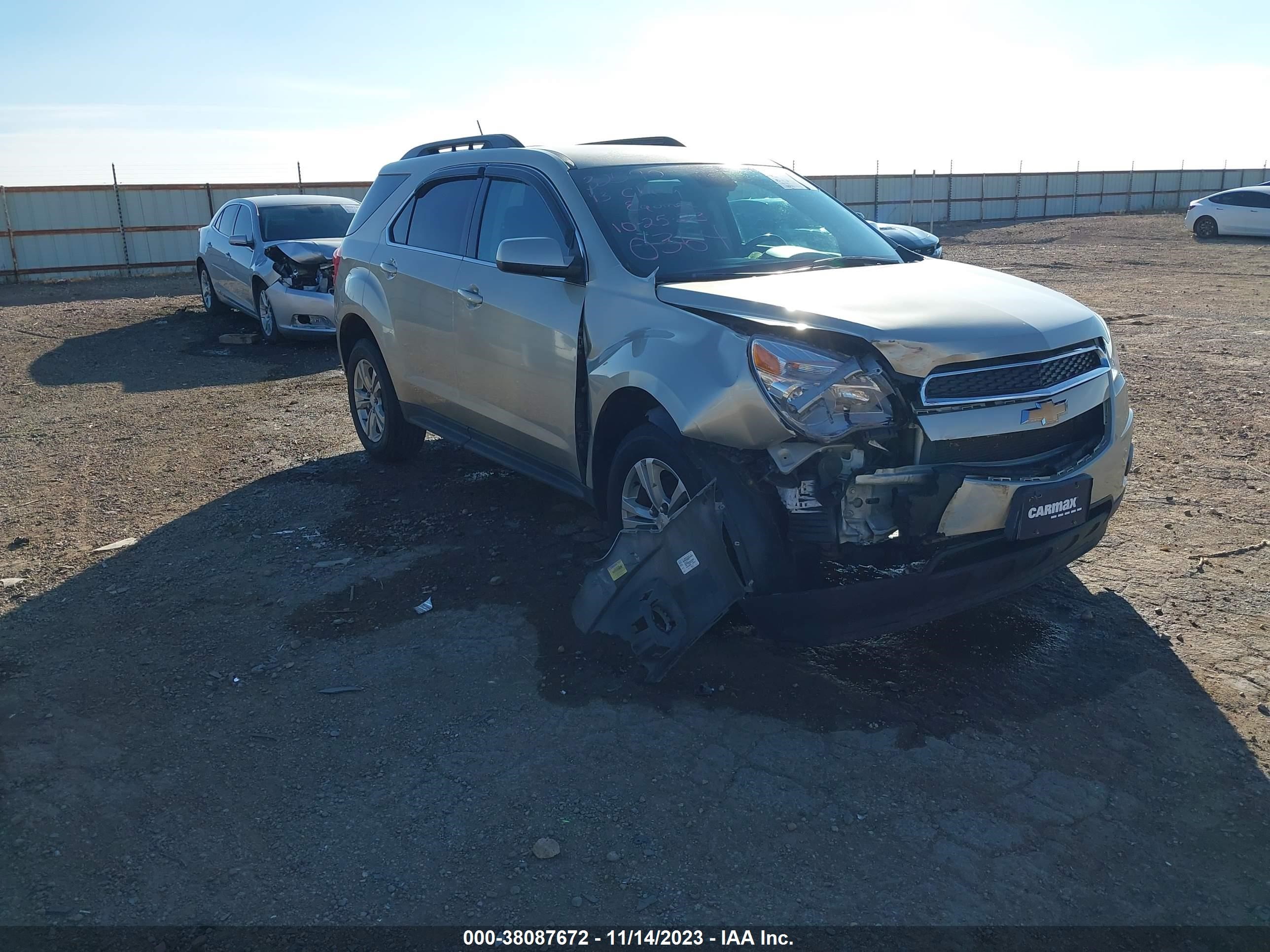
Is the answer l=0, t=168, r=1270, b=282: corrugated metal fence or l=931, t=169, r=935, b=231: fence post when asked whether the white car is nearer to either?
l=931, t=169, r=935, b=231: fence post

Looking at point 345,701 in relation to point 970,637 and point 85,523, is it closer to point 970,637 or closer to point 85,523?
point 970,637

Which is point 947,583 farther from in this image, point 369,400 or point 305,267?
point 305,267

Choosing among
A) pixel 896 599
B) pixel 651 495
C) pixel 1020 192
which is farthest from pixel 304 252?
pixel 1020 192

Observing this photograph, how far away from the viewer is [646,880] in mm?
2973

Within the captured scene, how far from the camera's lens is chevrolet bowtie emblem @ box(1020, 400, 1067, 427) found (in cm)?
373

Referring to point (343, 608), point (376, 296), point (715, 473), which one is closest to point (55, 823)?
point (343, 608)

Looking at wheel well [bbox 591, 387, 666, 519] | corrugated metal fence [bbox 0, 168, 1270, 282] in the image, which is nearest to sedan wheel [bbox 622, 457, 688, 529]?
wheel well [bbox 591, 387, 666, 519]

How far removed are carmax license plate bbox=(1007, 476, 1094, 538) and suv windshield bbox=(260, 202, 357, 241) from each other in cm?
1116

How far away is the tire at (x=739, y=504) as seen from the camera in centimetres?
370

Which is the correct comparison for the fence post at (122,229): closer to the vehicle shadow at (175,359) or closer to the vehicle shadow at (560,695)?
the vehicle shadow at (175,359)

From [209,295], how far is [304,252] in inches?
176

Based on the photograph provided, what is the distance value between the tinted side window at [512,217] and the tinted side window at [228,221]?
9454 millimetres

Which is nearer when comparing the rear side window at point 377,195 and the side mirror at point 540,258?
the side mirror at point 540,258

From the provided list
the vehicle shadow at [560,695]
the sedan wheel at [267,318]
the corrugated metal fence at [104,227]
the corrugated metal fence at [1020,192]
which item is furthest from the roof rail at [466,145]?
the corrugated metal fence at [1020,192]
